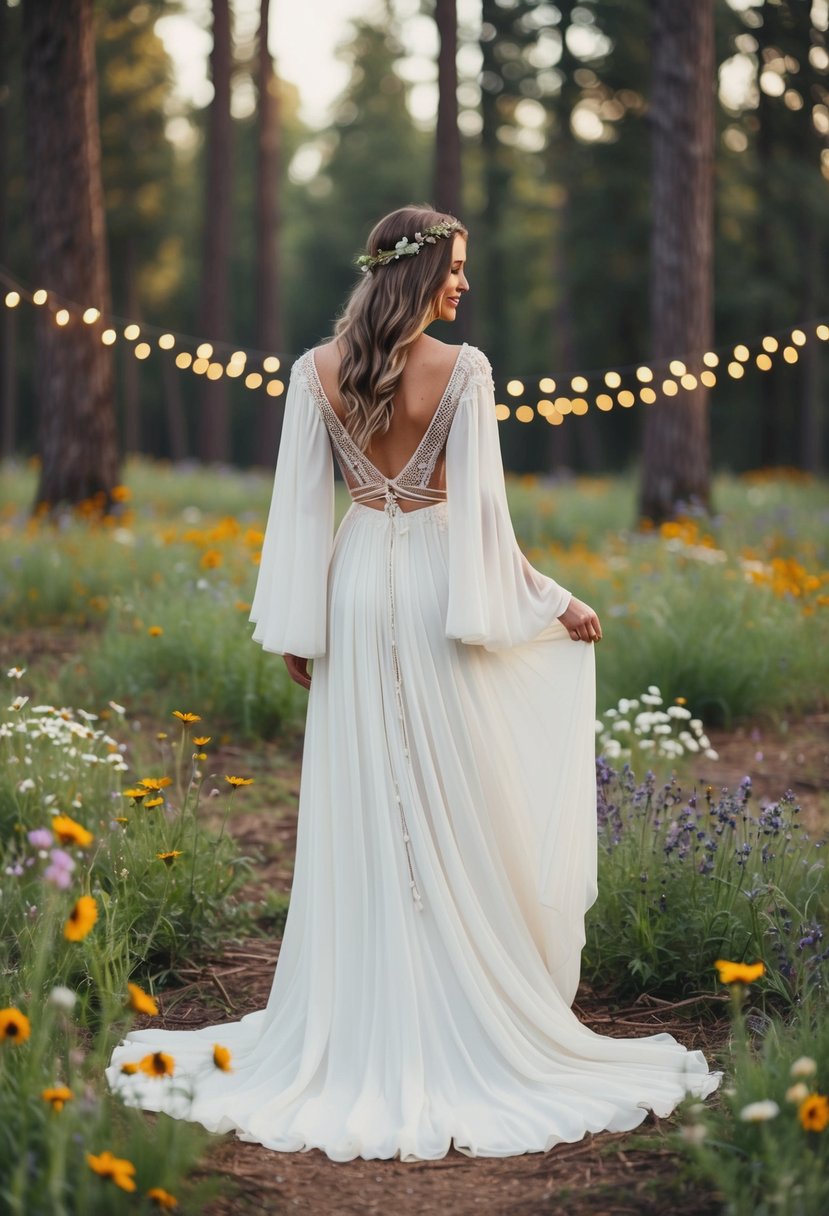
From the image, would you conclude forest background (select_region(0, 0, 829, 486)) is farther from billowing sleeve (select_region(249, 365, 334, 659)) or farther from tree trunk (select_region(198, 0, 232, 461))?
billowing sleeve (select_region(249, 365, 334, 659))

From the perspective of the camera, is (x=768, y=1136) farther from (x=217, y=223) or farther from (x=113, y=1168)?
(x=217, y=223)

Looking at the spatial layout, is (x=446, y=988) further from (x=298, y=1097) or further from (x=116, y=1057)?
(x=116, y=1057)

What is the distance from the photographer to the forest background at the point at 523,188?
2164 centimetres

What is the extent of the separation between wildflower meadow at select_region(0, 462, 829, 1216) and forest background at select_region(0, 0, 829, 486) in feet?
25.0

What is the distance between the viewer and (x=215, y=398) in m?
20.9

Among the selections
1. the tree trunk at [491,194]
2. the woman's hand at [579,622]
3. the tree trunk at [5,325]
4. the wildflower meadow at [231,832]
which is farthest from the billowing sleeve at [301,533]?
the tree trunk at [491,194]

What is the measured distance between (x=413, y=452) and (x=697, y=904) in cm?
179

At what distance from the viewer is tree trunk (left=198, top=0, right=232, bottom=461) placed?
57.4ft

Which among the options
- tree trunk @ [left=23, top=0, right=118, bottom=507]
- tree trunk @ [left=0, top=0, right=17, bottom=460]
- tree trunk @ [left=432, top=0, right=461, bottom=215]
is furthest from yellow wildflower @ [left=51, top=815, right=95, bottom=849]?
tree trunk @ [left=0, top=0, right=17, bottom=460]

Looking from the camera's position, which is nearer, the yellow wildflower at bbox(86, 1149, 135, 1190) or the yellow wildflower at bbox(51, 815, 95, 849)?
the yellow wildflower at bbox(86, 1149, 135, 1190)

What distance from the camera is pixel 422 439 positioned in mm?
3646

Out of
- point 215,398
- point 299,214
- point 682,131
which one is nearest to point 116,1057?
point 682,131

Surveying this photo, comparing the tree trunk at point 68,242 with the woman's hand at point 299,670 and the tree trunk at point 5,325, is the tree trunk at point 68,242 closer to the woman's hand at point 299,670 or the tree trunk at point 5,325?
the woman's hand at point 299,670

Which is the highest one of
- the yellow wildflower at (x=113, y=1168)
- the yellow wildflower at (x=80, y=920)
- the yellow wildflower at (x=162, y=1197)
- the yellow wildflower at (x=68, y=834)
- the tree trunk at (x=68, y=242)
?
the tree trunk at (x=68, y=242)
